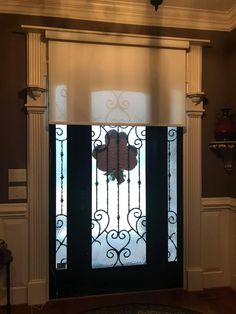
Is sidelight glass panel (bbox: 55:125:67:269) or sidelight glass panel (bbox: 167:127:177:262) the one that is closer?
sidelight glass panel (bbox: 55:125:67:269)

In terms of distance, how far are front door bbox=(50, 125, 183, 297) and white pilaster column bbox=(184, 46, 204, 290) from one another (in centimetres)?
9

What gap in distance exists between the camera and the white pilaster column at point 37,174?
9.86ft

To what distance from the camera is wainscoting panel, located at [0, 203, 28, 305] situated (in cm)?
300

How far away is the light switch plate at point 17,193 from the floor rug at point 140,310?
1.17 meters

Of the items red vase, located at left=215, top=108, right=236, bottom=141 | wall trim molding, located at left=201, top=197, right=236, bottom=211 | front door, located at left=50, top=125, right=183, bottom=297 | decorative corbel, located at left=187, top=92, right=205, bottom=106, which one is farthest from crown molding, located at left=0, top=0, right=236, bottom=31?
wall trim molding, located at left=201, top=197, right=236, bottom=211

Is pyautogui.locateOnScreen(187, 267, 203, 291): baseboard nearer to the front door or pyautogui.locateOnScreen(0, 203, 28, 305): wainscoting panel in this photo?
the front door

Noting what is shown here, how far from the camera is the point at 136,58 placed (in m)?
3.18

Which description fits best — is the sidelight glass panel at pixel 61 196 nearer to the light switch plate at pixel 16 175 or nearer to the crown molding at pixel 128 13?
the light switch plate at pixel 16 175

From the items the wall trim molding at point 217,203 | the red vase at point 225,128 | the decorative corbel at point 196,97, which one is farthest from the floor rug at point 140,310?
the decorative corbel at point 196,97

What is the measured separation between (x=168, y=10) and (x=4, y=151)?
2.08 metres

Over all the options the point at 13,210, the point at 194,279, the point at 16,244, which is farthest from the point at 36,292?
the point at 194,279

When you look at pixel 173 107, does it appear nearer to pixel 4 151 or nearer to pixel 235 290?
pixel 4 151

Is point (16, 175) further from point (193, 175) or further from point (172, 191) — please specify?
point (193, 175)

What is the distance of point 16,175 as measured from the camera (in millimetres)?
3016
